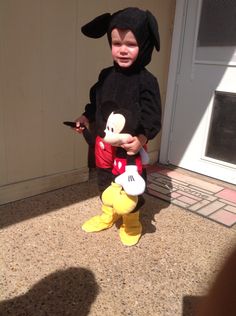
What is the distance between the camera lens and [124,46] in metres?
2.04

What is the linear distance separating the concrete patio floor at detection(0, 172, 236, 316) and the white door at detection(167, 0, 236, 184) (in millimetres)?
899

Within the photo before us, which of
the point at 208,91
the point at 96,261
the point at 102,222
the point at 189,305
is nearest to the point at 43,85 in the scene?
the point at 102,222

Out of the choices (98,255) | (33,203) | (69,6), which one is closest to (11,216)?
(33,203)

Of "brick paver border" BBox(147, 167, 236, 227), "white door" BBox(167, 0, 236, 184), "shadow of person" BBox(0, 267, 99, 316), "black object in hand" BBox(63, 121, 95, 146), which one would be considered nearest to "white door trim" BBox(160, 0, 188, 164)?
"white door" BBox(167, 0, 236, 184)

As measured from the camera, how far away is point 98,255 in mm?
2240

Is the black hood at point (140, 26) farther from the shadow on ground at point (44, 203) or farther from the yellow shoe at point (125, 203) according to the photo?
the shadow on ground at point (44, 203)

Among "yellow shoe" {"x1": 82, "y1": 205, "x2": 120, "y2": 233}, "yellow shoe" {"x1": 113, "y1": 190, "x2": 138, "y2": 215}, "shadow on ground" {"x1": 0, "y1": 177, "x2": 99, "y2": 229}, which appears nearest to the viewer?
"yellow shoe" {"x1": 113, "y1": 190, "x2": 138, "y2": 215}

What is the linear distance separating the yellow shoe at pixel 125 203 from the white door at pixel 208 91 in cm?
170

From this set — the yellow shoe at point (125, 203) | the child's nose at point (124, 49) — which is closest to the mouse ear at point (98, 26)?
the child's nose at point (124, 49)

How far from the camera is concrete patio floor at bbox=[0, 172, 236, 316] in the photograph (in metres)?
1.83

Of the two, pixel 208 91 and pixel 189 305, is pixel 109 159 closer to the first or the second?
pixel 189 305

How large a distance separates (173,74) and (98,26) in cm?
169

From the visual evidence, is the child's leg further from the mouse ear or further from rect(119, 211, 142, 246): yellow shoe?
the mouse ear

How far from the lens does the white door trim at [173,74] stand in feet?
11.6
